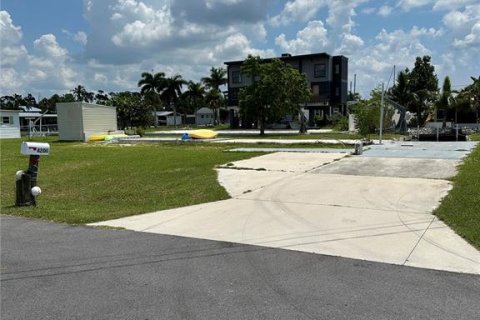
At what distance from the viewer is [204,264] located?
541cm

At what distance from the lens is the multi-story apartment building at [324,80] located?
181 feet

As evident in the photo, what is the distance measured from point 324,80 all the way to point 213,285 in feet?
173

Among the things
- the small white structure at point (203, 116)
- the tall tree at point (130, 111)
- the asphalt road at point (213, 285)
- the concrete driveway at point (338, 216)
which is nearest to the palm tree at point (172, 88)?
the small white structure at point (203, 116)

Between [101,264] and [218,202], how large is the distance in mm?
4210

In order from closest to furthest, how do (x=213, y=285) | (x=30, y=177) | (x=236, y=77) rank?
1. (x=213, y=285)
2. (x=30, y=177)
3. (x=236, y=77)

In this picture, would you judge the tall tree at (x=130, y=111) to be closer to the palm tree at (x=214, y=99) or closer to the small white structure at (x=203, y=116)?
the palm tree at (x=214, y=99)

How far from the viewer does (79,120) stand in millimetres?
37406

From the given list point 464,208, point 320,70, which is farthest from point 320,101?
point 464,208

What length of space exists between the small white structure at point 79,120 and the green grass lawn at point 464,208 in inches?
1249

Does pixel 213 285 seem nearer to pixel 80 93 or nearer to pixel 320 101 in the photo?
pixel 320 101

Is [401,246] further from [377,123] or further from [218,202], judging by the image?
[377,123]

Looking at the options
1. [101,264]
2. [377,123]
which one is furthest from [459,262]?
[377,123]

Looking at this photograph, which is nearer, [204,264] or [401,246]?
[204,264]

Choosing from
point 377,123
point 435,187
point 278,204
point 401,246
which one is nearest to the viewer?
point 401,246
